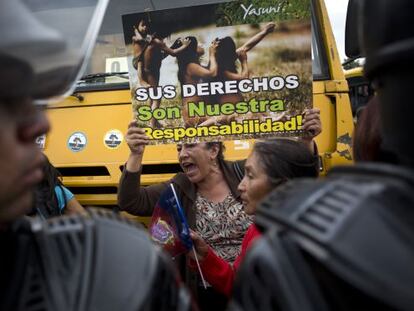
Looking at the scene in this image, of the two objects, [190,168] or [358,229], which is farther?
[190,168]

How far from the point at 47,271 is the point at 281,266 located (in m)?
0.37

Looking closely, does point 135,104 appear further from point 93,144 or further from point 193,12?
point 93,144

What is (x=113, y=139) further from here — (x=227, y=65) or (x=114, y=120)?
(x=227, y=65)

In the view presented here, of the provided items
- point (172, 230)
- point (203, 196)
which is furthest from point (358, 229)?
point (203, 196)

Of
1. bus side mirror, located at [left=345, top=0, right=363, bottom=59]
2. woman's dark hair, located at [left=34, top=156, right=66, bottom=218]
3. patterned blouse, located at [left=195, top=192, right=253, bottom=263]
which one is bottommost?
patterned blouse, located at [left=195, top=192, right=253, bottom=263]

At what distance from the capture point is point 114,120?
3398 mm

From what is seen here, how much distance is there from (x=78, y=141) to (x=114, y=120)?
0.26 metres

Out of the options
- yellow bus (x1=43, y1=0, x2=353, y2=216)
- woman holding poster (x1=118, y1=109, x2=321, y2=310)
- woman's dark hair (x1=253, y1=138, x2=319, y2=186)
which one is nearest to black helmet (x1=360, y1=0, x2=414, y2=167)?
woman's dark hair (x1=253, y1=138, x2=319, y2=186)

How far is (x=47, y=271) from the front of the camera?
88 cm

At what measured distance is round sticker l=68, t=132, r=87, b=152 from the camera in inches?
135

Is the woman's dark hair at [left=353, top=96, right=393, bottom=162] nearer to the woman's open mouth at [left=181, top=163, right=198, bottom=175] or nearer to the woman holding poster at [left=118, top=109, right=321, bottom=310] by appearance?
the woman holding poster at [left=118, top=109, right=321, bottom=310]

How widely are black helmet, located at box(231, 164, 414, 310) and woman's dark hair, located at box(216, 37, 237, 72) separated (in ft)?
5.58

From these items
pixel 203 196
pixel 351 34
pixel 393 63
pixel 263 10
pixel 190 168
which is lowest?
pixel 203 196

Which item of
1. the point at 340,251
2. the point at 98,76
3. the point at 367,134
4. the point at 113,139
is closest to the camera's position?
the point at 340,251
